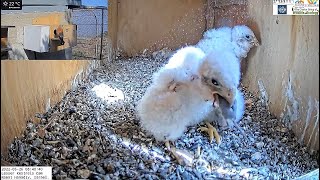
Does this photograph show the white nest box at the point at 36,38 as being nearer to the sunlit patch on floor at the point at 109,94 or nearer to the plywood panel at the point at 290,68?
the sunlit patch on floor at the point at 109,94

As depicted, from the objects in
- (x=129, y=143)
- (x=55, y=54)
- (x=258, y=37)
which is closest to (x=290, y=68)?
(x=258, y=37)

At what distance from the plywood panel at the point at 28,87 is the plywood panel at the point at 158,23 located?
11 centimetres

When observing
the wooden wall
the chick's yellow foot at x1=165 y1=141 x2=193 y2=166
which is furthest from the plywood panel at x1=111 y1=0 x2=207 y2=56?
the chick's yellow foot at x1=165 y1=141 x2=193 y2=166

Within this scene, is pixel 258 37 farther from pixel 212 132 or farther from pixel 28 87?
pixel 28 87

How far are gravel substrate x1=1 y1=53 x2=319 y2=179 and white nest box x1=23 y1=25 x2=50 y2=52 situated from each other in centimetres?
12

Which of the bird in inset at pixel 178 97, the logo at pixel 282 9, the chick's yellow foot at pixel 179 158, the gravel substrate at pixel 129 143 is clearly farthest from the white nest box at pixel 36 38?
the logo at pixel 282 9

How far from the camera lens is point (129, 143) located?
3.00 feet

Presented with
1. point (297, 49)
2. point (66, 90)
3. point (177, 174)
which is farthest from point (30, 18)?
point (297, 49)

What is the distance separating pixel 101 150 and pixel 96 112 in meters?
0.09

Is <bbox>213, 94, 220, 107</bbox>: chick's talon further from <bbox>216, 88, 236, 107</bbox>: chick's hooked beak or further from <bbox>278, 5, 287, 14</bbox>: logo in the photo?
<bbox>278, 5, 287, 14</bbox>: logo

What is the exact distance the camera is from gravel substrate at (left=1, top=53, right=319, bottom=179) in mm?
891

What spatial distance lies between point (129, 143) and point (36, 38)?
30 cm

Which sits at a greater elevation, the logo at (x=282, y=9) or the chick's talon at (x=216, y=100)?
the logo at (x=282, y=9)

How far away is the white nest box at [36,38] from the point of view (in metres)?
0.89
